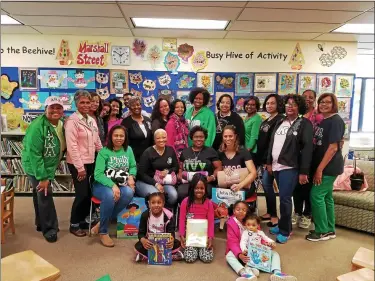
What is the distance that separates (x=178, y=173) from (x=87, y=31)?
238 cm

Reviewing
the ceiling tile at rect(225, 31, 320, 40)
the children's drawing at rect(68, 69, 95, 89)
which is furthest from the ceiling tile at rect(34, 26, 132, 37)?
the ceiling tile at rect(225, 31, 320, 40)

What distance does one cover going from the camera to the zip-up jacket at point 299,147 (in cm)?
281

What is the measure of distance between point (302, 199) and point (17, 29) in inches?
163

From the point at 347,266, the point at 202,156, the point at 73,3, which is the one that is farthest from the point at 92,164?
the point at 347,266

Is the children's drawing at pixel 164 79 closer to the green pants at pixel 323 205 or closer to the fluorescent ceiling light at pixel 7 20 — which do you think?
the fluorescent ceiling light at pixel 7 20

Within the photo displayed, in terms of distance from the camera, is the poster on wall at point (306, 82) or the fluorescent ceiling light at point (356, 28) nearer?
the fluorescent ceiling light at point (356, 28)

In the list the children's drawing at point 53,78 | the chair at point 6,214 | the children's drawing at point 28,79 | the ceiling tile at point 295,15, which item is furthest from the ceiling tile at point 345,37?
the chair at point 6,214

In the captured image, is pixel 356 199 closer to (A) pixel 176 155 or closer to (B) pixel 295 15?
(A) pixel 176 155

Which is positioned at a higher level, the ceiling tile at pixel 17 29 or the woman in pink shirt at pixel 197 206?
the ceiling tile at pixel 17 29

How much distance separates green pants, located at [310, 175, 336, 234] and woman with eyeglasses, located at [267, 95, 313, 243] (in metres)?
0.22

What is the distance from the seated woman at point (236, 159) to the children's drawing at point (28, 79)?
9.52 ft

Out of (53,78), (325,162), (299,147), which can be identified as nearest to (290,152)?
(299,147)

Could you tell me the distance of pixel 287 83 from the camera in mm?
4559

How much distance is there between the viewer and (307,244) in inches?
118
